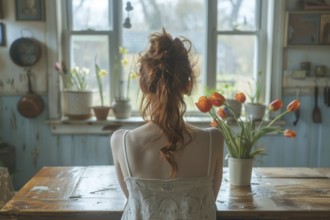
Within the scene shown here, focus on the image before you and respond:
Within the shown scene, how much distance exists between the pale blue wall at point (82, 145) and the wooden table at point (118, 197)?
0.98m

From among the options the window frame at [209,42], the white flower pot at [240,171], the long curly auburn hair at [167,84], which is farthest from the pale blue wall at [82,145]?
the long curly auburn hair at [167,84]

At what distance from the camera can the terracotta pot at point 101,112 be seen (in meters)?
2.85

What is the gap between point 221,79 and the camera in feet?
9.91

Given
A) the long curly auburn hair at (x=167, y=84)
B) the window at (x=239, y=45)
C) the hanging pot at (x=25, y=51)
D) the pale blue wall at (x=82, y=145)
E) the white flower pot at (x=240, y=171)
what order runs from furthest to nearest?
the window at (x=239, y=45) → the pale blue wall at (x=82, y=145) → the hanging pot at (x=25, y=51) → the white flower pot at (x=240, y=171) → the long curly auburn hair at (x=167, y=84)

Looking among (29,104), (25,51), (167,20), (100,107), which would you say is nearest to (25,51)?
(25,51)

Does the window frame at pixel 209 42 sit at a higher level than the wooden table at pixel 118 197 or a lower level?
higher

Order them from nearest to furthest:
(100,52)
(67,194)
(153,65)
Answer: (153,65)
(67,194)
(100,52)

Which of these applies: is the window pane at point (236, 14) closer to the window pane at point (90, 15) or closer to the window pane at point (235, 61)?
the window pane at point (235, 61)

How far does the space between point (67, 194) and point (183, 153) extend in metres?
0.65

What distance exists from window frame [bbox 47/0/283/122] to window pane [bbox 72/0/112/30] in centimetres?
5

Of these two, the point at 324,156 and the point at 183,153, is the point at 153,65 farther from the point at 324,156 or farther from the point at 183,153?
the point at 324,156

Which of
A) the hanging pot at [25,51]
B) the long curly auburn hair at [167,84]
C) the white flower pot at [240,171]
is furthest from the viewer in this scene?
the hanging pot at [25,51]

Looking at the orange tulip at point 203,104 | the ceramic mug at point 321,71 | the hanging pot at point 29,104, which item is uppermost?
the ceramic mug at point 321,71

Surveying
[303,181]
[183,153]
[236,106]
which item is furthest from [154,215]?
[236,106]
